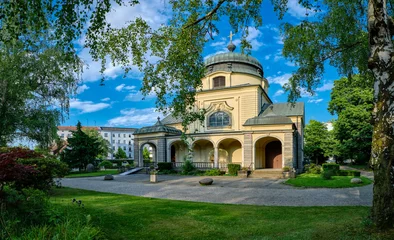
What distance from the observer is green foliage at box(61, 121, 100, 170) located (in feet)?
112

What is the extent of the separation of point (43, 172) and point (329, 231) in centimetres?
975

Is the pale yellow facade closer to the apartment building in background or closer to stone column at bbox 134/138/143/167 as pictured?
stone column at bbox 134/138/143/167

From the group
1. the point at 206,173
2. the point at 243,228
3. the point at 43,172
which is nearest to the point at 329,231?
the point at 243,228

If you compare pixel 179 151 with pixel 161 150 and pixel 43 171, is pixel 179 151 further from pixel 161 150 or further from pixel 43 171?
pixel 43 171

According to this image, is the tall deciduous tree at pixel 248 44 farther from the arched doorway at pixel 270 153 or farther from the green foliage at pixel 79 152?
the green foliage at pixel 79 152

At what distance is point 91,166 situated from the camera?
34.4m

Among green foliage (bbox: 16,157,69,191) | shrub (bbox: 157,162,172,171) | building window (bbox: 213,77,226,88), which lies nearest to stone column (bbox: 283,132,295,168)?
building window (bbox: 213,77,226,88)

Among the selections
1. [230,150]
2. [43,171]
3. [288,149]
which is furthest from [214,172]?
[43,171]

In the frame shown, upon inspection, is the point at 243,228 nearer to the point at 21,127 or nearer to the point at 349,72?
the point at 349,72

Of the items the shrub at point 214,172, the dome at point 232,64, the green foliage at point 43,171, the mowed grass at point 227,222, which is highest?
the dome at point 232,64

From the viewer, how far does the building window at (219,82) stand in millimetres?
31859

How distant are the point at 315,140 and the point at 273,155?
52.3 feet

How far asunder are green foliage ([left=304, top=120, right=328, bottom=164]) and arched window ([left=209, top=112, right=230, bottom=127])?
18.6 meters

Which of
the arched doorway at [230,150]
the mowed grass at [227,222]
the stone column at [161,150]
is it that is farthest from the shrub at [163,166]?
the mowed grass at [227,222]
